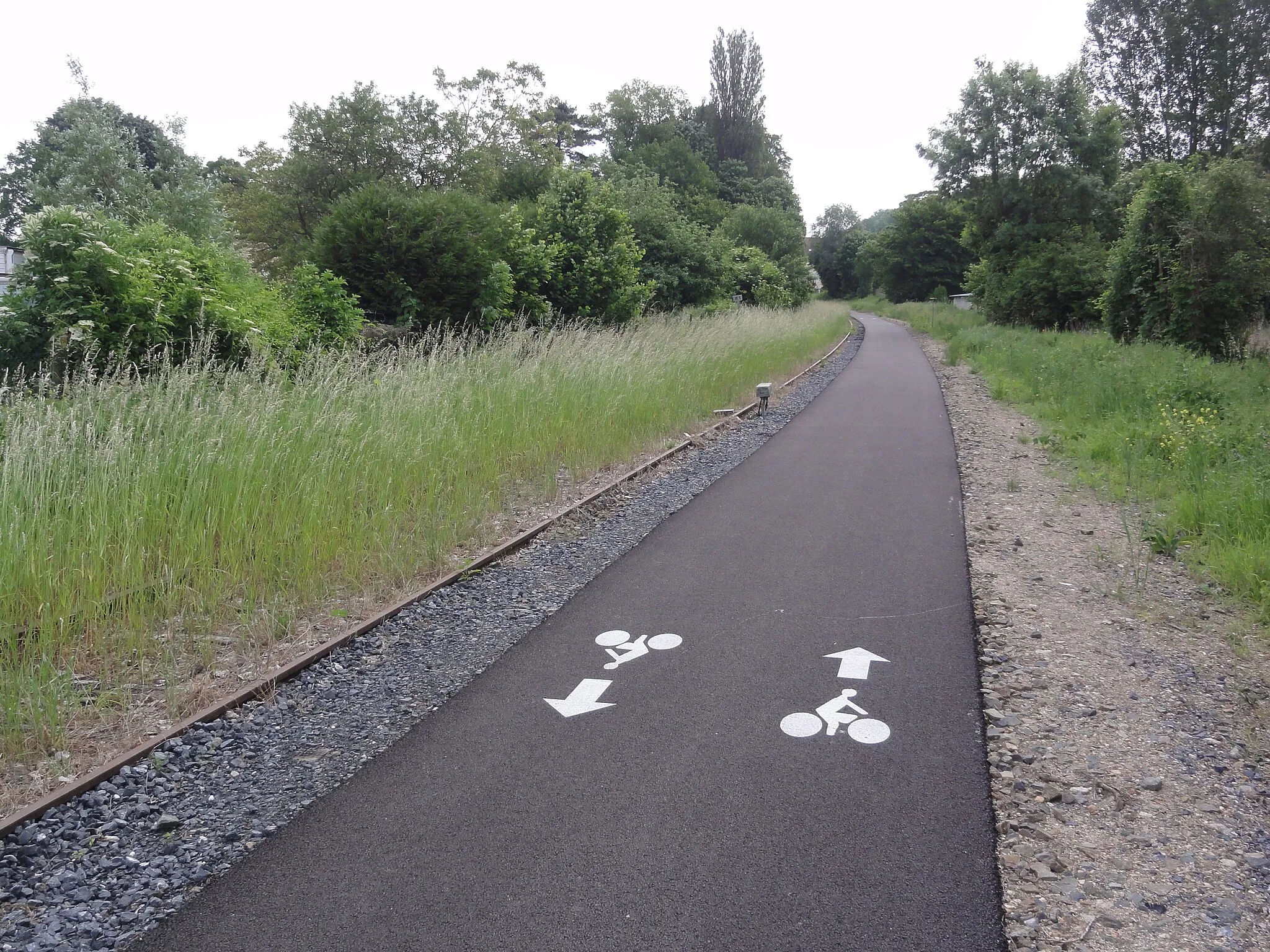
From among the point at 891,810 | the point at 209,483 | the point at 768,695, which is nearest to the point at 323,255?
the point at 209,483

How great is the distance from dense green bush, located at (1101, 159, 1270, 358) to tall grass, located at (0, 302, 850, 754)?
17496mm

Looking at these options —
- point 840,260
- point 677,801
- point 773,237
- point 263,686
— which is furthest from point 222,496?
point 840,260

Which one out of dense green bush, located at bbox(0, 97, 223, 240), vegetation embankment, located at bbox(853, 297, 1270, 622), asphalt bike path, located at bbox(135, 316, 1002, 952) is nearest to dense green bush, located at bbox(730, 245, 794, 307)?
vegetation embankment, located at bbox(853, 297, 1270, 622)

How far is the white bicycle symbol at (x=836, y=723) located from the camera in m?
4.21

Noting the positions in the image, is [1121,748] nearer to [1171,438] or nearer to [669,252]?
[1171,438]

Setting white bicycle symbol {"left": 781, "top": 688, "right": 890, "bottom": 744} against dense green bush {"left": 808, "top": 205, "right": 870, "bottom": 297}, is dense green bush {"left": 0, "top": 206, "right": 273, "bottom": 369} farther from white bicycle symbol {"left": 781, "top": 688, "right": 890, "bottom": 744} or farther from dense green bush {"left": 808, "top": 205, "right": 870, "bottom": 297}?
dense green bush {"left": 808, "top": 205, "right": 870, "bottom": 297}

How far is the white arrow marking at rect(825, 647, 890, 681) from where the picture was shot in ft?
16.0

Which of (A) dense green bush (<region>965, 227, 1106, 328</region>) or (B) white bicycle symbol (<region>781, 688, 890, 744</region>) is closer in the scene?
(B) white bicycle symbol (<region>781, 688, 890, 744</region>)

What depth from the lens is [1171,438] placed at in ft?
33.8

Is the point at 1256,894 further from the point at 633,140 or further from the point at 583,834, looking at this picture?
the point at 633,140

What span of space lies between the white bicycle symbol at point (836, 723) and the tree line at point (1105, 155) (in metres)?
21.3

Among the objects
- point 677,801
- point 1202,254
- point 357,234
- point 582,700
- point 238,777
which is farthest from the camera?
point 1202,254

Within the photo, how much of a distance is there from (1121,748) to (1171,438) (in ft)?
25.5

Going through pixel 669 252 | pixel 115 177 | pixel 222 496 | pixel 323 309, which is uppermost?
pixel 115 177
